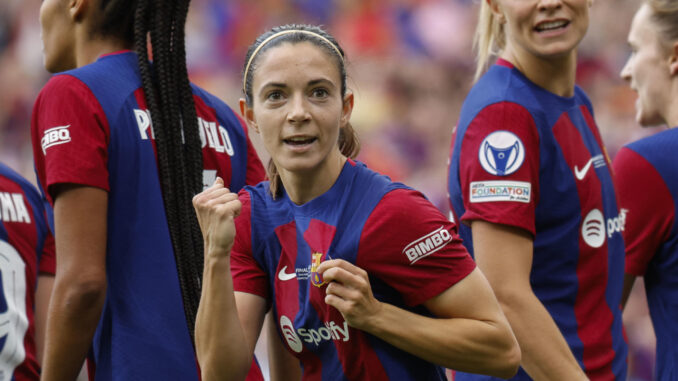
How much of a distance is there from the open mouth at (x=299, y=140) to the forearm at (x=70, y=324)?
27.1 inches

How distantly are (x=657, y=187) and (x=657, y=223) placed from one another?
122 mm

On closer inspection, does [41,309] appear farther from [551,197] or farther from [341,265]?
[551,197]

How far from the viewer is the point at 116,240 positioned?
2820 mm

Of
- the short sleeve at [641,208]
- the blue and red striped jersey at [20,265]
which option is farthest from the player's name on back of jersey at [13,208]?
the short sleeve at [641,208]

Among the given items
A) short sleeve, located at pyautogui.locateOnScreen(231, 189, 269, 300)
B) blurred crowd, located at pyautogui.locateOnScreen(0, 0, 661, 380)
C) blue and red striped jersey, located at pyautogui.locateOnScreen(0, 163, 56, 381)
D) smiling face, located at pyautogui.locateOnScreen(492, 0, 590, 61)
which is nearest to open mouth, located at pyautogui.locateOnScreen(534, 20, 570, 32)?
smiling face, located at pyautogui.locateOnScreen(492, 0, 590, 61)

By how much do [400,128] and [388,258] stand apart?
20.2 ft

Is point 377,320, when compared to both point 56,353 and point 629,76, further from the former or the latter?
point 629,76

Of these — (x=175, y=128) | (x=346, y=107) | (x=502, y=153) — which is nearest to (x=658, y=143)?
(x=502, y=153)

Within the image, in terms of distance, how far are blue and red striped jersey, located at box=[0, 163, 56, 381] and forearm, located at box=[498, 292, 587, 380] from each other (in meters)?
1.58

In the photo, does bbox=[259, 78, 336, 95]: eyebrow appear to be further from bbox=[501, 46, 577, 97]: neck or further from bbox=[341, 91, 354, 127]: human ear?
bbox=[501, 46, 577, 97]: neck

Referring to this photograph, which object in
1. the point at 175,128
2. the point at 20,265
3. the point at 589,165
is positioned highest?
the point at 175,128

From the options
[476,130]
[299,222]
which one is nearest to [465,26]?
[476,130]

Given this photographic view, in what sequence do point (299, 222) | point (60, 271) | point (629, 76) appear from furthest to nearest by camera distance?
point (629, 76) < point (60, 271) < point (299, 222)

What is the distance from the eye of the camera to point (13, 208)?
10.8ft
